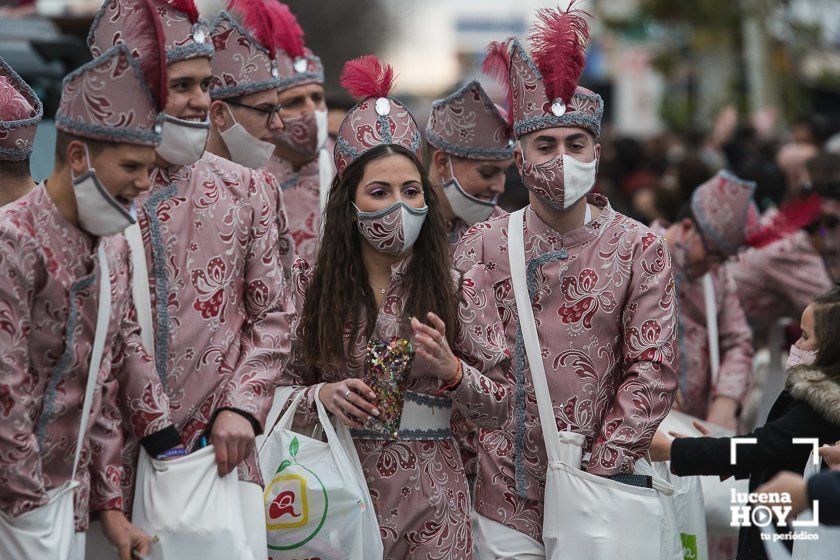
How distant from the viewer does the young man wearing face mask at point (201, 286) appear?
503 centimetres

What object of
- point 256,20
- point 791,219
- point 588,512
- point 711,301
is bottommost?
point 588,512

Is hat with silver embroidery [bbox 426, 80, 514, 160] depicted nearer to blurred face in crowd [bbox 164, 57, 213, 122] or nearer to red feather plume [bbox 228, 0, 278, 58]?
red feather plume [bbox 228, 0, 278, 58]

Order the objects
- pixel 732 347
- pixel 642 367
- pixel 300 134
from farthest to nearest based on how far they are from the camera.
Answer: pixel 732 347
pixel 300 134
pixel 642 367

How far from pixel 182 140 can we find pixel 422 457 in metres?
1.31

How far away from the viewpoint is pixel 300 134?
737cm

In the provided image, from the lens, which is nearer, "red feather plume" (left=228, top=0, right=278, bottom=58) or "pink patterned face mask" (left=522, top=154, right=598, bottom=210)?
"pink patterned face mask" (left=522, top=154, right=598, bottom=210)

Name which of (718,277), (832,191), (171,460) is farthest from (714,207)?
(171,460)

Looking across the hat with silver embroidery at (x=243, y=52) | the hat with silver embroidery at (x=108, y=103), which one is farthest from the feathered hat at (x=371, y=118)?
the hat with silver embroidery at (x=108, y=103)

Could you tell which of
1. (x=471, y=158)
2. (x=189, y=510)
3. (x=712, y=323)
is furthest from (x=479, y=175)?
(x=189, y=510)

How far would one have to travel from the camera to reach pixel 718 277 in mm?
7879

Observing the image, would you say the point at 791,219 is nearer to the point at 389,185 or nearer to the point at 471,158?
the point at 471,158

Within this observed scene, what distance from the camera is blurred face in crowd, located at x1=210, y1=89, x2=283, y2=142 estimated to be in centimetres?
623

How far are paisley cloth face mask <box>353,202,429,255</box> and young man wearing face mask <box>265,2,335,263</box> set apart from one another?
1.93m

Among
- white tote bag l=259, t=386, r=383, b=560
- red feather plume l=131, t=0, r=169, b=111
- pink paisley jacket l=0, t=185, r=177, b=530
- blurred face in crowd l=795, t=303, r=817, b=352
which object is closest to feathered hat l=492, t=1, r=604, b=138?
blurred face in crowd l=795, t=303, r=817, b=352
